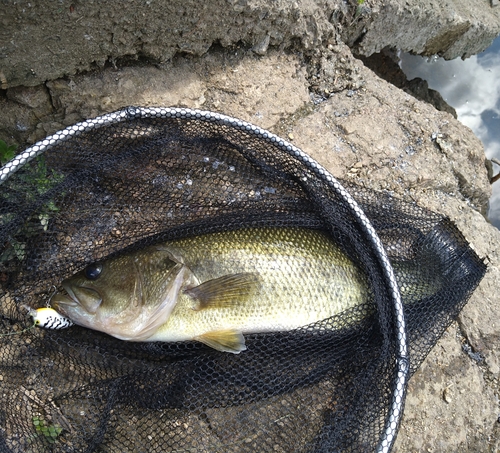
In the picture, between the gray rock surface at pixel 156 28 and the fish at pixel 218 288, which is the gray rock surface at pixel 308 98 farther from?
the fish at pixel 218 288

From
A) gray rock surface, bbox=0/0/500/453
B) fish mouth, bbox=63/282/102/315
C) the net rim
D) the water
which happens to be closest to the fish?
fish mouth, bbox=63/282/102/315

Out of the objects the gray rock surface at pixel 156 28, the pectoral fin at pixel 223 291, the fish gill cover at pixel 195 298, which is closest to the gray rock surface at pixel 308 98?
the gray rock surface at pixel 156 28

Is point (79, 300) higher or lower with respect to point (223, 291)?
lower

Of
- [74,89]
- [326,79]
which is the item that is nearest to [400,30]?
[326,79]

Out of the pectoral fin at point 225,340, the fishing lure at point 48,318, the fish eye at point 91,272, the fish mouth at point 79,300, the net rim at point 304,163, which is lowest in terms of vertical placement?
the fishing lure at point 48,318

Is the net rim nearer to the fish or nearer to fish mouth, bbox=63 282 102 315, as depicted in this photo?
the fish

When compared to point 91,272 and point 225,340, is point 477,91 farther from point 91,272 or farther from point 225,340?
point 91,272

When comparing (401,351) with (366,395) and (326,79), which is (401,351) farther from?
(326,79)

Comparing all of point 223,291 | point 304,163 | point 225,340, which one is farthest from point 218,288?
point 304,163
